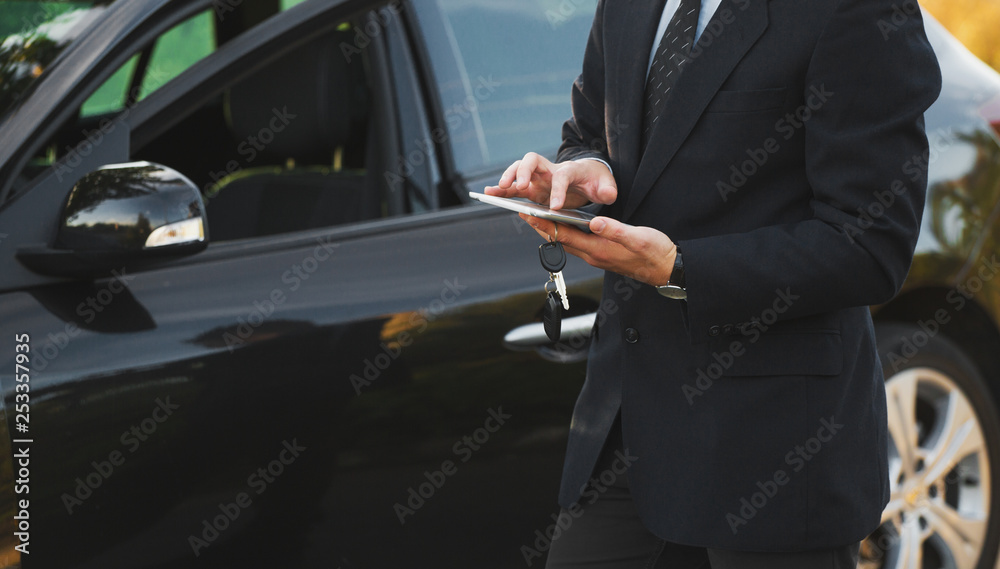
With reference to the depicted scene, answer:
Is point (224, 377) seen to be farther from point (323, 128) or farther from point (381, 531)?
point (323, 128)

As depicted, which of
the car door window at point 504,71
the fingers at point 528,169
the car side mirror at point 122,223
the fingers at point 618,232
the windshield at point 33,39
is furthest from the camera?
the car door window at point 504,71

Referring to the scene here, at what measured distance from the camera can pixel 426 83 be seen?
216 centimetres

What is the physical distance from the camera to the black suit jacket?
1.20 m

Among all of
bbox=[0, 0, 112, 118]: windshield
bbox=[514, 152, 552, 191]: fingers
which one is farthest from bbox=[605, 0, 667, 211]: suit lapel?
bbox=[0, 0, 112, 118]: windshield

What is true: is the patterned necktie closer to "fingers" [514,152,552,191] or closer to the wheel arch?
"fingers" [514,152,552,191]

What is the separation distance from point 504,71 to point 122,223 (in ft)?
3.02

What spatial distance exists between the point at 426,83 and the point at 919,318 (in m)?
1.32

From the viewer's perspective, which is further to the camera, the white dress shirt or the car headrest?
the car headrest

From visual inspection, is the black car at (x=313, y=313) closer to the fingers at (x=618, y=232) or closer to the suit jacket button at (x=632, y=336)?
the suit jacket button at (x=632, y=336)

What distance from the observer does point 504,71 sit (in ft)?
7.14

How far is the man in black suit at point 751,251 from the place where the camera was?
1197 millimetres

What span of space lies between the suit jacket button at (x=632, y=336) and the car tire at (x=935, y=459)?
121 cm

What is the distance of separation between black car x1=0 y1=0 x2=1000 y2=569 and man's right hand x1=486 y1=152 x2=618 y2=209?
498 mm

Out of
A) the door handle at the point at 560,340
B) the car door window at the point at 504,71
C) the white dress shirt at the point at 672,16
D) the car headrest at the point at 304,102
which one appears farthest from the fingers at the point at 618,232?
the car headrest at the point at 304,102
